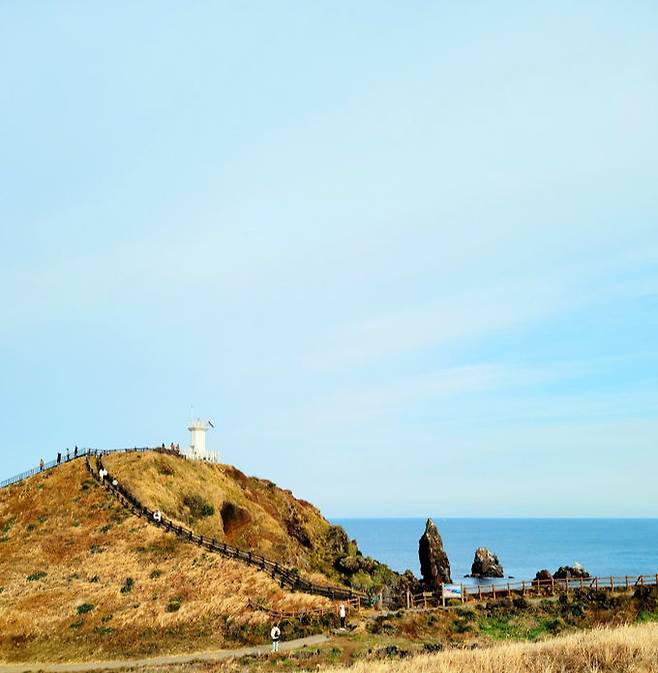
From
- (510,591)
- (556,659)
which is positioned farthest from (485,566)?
(556,659)

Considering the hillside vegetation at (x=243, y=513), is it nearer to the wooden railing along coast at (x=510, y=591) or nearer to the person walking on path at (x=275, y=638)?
the wooden railing along coast at (x=510, y=591)

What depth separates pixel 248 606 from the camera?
151 feet

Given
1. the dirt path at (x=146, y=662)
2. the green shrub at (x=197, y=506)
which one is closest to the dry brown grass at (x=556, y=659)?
the dirt path at (x=146, y=662)

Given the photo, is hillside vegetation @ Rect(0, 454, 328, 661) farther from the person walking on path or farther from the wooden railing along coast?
A: the wooden railing along coast

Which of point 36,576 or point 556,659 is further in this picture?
point 36,576

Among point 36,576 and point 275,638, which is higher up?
point 36,576

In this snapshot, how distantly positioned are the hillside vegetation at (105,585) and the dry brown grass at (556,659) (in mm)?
20331

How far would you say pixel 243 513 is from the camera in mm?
88375

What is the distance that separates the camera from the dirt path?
37.7 metres

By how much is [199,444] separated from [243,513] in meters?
15.7

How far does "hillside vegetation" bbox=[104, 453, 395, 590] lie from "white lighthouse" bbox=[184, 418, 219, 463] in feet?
8.06

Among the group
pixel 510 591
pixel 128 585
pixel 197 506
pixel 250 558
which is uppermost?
pixel 197 506

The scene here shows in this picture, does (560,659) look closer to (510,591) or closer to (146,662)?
(146,662)

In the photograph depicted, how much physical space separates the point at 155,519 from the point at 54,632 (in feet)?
65.8
